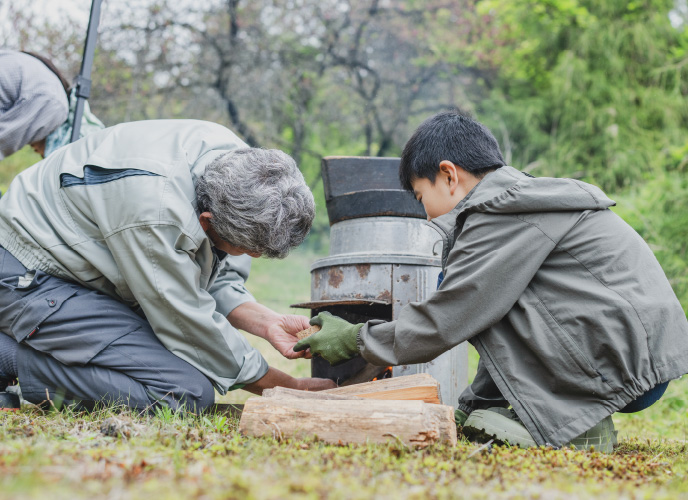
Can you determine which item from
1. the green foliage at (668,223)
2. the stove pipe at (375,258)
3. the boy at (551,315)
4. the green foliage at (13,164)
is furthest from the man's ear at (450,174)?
the green foliage at (13,164)

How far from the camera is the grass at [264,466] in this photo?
1.25 meters

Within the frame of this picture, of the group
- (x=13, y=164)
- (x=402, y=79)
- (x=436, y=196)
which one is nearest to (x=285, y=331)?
(x=436, y=196)

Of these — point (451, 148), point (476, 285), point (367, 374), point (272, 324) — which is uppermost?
point (451, 148)

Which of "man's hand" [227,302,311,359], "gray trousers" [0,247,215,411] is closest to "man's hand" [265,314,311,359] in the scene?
"man's hand" [227,302,311,359]

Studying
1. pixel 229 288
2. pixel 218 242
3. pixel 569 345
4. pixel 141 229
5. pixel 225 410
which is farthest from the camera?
pixel 229 288

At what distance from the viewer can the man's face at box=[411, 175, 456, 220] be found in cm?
252

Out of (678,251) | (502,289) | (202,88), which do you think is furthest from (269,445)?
(202,88)

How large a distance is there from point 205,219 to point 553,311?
56.2 inches

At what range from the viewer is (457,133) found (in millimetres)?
2525

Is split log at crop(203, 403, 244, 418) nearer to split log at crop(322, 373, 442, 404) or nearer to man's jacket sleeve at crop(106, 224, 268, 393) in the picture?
man's jacket sleeve at crop(106, 224, 268, 393)

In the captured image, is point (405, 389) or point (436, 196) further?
point (436, 196)

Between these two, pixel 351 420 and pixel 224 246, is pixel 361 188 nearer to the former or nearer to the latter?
pixel 224 246

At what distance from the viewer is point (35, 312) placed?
255 centimetres

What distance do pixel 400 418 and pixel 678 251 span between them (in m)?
4.13
